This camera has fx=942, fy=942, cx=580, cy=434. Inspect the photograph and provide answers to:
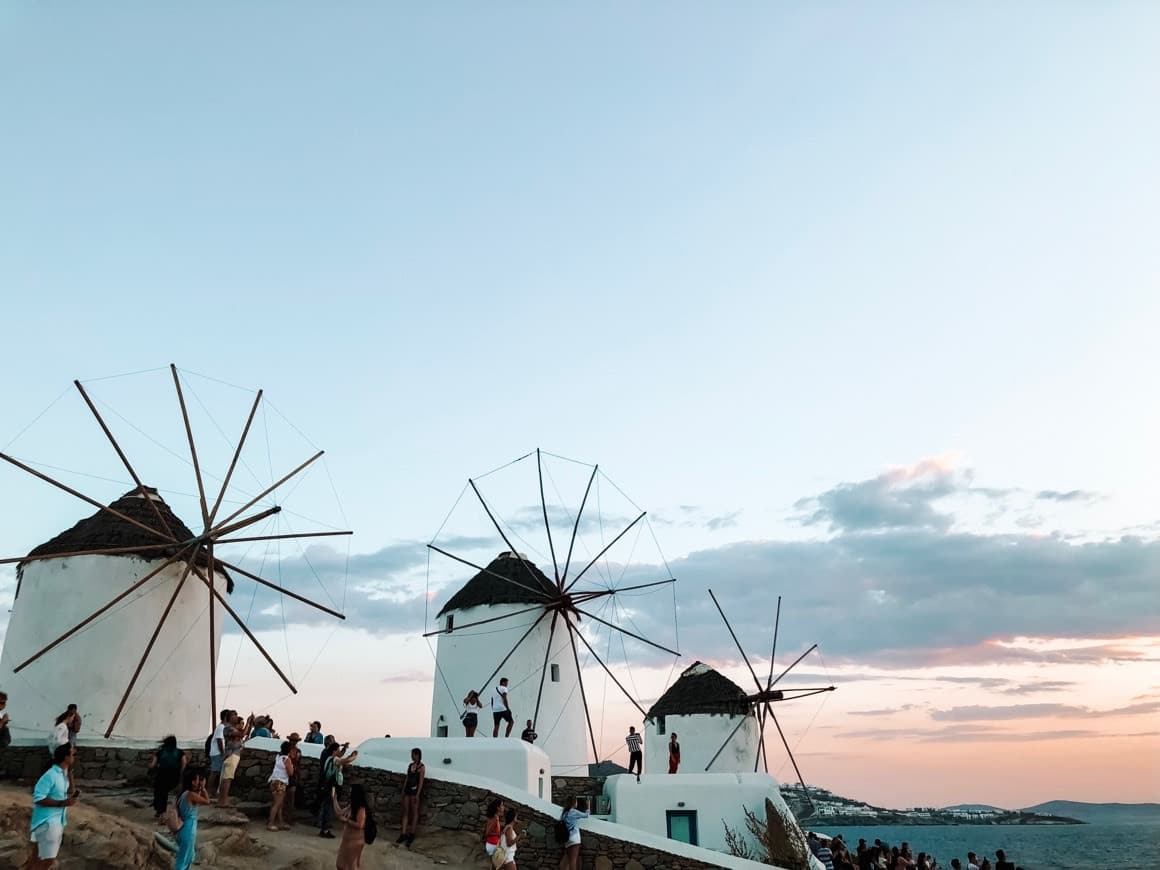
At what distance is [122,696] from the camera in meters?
16.7

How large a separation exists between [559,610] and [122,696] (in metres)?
10.6

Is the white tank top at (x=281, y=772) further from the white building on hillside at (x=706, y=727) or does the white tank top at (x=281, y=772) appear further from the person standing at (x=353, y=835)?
the white building on hillside at (x=706, y=727)

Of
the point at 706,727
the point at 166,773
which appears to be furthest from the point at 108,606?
the point at 706,727

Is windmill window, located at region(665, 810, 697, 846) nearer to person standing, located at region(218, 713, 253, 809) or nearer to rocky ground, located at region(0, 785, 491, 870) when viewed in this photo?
rocky ground, located at region(0, 785, 491, 870)

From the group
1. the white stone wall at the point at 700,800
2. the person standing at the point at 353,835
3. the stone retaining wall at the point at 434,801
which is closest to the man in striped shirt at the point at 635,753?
the white stone wall at the point at 700,800

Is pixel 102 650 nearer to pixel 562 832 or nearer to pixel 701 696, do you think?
pixel 562 832

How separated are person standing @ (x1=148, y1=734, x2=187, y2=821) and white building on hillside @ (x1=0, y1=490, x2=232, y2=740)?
459cm

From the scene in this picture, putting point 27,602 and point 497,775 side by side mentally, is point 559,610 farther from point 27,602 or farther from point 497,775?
point 27,602

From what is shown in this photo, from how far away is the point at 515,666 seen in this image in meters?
23.9

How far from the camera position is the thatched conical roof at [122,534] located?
1728 centimetres

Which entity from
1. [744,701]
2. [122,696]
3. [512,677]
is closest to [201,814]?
[122,696]

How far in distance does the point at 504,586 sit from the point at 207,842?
1397cm

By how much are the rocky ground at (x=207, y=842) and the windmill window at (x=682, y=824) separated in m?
6.22

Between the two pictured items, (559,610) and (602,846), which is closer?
(602,846)
